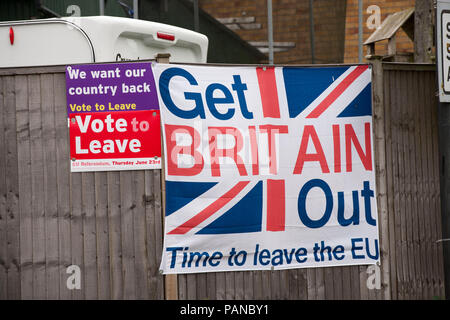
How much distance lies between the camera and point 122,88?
5891 millimetres

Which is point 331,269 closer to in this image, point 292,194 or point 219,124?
point 292,194

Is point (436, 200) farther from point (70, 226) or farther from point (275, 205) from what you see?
point (70, 226)

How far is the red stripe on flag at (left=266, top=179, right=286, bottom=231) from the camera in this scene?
6.04 m

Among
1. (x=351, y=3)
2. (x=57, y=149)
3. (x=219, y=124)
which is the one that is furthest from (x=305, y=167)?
(x=351, y=3)

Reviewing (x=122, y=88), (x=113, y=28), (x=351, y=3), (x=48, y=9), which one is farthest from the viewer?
(x=351, y=3)

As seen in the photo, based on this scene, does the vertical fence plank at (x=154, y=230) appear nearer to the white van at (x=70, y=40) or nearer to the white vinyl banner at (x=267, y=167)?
the white vinyl banner at (x=267, y=167)

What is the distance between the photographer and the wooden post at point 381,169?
6.18 m

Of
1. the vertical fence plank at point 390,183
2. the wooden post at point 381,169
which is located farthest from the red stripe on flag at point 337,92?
the vertical fence plank at point 390,183

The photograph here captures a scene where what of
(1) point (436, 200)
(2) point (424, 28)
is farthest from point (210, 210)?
(2) point (424, 28)

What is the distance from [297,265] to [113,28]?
3.06 meters

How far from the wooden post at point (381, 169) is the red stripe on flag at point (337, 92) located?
160mm

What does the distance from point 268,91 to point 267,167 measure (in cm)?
68

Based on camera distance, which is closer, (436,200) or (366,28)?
(436,200)

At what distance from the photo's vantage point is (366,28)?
13.1 m
